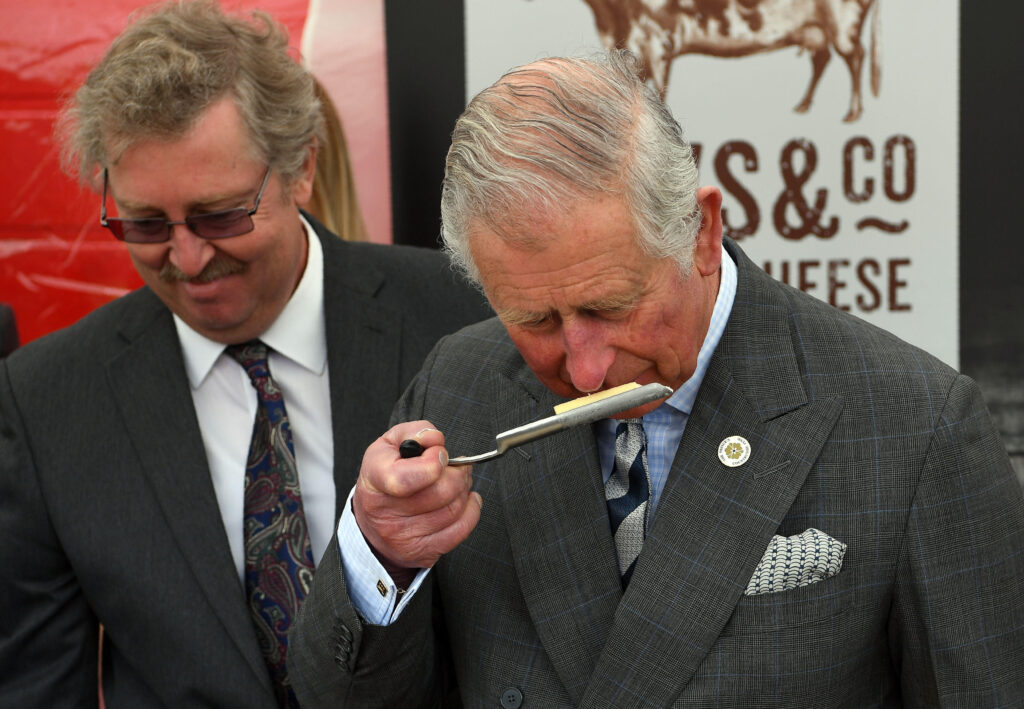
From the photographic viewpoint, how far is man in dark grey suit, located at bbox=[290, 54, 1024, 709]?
5.82 ft

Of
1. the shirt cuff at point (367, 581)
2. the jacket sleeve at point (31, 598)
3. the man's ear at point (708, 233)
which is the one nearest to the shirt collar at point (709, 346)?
the man's ear at point (708, 233)

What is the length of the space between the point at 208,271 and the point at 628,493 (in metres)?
1.22

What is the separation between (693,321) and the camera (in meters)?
1.91

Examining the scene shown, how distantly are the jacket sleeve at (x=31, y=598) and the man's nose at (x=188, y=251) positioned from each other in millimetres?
535

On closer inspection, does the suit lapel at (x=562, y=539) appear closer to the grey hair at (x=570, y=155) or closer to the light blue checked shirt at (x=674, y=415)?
the light blue checked shirt at (x=674, y=415)

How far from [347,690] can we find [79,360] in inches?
51.5

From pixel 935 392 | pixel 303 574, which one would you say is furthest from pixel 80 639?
pixel 935 392

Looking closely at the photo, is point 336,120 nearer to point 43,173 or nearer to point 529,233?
point 43,173

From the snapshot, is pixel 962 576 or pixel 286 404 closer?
pixel 962 576

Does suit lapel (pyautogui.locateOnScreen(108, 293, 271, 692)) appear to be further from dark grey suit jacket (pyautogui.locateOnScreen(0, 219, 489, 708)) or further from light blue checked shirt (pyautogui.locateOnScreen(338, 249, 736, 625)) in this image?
light blue checked shirt (pyautogui.locateOnScreen(338, 249, 736, 625))

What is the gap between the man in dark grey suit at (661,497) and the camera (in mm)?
1774

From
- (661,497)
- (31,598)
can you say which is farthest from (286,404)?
(661,497)

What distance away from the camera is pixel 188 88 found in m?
2.72

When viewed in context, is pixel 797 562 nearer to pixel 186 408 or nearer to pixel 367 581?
pixel 367 581
